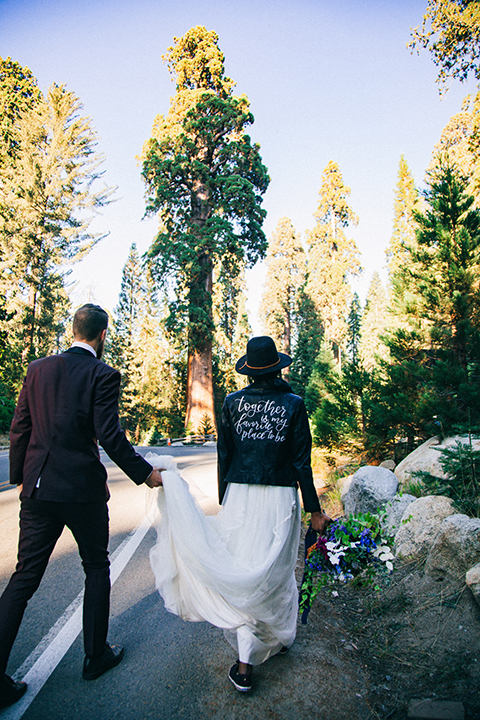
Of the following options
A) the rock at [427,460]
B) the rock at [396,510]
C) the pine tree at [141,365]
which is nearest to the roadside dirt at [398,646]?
the rock at [396,510]

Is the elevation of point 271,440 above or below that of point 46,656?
above

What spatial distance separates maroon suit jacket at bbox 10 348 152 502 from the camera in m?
2.60

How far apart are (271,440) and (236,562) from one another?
81 centimetres

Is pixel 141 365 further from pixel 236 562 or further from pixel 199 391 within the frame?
pixel 236 562

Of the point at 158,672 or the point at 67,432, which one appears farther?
the point at 158,672

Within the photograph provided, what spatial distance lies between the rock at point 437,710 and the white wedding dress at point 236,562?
0.81m

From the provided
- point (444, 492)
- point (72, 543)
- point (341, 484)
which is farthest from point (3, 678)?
point (341, 484)

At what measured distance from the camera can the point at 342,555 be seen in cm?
281

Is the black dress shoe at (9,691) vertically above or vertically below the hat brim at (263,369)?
below

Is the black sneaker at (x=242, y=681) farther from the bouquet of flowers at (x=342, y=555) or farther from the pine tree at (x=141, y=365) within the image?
the pine tree at (x=141, y=365)

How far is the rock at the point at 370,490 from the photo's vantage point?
5172mm

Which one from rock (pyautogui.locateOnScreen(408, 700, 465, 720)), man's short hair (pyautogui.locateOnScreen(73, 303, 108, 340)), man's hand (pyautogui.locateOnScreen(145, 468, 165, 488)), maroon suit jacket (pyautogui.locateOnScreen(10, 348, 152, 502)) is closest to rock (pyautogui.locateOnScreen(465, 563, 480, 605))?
rock (pyautogui.locateOnScreen(408, 700, 465, 720))

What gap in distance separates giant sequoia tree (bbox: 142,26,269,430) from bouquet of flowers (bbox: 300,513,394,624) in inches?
876

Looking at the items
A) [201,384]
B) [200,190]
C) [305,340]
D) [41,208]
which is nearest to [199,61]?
[200,190]
